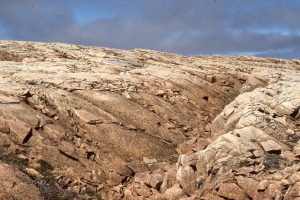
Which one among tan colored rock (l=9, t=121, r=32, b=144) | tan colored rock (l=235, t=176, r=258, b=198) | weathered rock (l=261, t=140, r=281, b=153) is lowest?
tan colored rock (l=235, t=176, r=258, b=198)

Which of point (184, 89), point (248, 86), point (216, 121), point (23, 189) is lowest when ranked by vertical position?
point (23, 189)

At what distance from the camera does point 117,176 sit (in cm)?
1928

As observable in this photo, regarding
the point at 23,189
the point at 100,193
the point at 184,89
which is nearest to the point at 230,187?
the point at 100,193

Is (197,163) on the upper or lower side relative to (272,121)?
lower

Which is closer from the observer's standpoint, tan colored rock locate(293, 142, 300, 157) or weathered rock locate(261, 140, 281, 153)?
tan colored rock locate(293, 142, 300, 157)

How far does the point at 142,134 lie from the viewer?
2245 cm

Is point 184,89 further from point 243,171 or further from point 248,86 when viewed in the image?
point 243,171

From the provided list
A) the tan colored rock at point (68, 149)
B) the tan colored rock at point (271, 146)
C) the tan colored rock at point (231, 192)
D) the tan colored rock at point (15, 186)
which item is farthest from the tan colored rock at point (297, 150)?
the tan colored rock at point (15, 186)

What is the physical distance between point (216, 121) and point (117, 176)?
27.4 feet

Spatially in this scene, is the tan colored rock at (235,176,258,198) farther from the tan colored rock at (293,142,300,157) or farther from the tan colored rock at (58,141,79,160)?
the tan colored rock at (58,141,79,160)

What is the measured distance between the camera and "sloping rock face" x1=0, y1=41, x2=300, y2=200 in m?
16.7

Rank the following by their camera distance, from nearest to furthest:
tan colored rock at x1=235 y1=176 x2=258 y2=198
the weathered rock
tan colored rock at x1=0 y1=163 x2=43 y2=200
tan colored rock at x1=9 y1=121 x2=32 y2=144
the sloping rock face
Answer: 1. tan colored rock at x1=235 y1=176 x2=258 y2=198
2. tan colored rock at x1=0 y1=163 x2=43 y2=200
3. the sloping rock face
4. the weathered rock
5. tan colored rock at x1=9 y1=121 x2=32 y2=144

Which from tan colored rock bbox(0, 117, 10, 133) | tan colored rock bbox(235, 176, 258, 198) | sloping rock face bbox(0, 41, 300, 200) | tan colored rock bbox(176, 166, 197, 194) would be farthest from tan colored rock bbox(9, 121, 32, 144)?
tan colored rock bbox(235, 176, 258, 198)

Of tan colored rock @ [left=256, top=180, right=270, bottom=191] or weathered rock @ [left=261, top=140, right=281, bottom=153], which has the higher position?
weathered rock @ [left=261, top=140, right=281, bottom=153]
